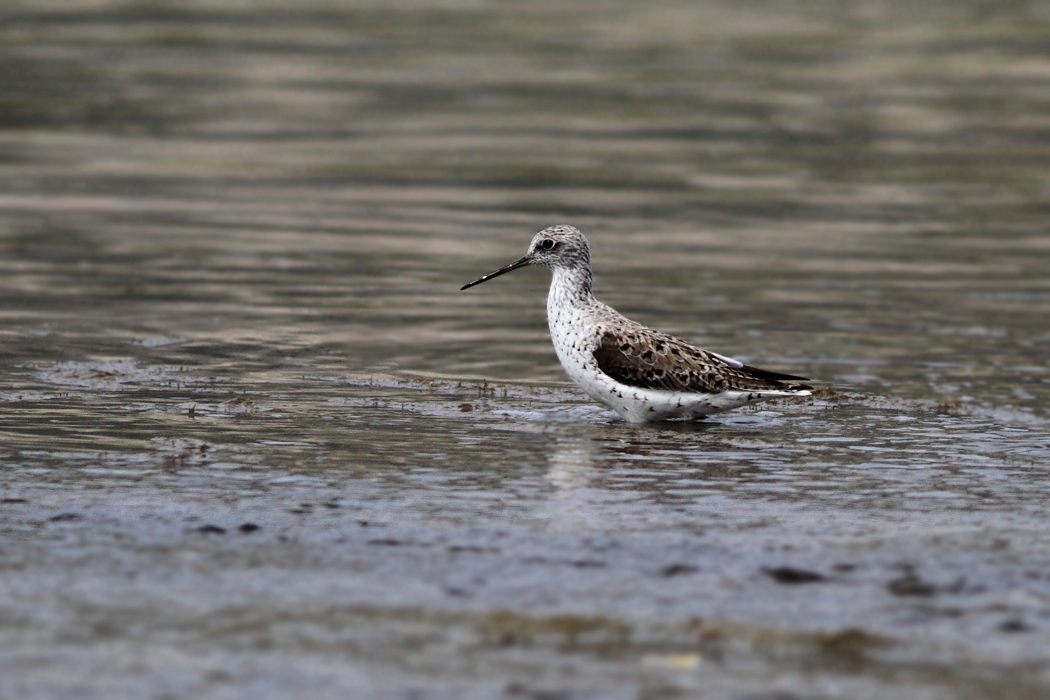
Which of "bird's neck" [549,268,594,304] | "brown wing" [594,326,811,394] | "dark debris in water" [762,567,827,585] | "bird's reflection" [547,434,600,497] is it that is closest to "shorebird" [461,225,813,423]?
"brown wing" [594,326,811,394]

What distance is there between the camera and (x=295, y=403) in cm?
1299

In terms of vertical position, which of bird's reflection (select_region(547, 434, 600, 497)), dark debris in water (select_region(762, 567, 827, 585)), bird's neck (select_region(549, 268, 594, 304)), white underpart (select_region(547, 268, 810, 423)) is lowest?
dark debris in water (select_region(762, 567, 827, 585))

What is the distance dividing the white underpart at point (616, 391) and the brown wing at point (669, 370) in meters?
0.04

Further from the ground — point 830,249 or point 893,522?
point 830,249

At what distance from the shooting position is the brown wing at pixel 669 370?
500 inches

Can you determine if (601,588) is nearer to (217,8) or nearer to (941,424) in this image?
(941,424)

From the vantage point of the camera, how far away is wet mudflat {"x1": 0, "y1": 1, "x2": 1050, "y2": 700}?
7438 mm

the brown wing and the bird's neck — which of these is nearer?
the brown wing

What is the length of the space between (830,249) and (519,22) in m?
19.5

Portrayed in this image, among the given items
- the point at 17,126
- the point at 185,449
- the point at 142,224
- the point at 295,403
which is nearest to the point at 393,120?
the point at 17,126

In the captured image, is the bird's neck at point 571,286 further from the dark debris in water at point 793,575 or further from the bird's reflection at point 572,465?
the dark debris in water at point 793,575

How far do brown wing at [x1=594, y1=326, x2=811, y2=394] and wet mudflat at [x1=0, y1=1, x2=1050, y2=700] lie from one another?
393mm

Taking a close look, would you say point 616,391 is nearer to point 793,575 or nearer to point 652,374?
point 652,374

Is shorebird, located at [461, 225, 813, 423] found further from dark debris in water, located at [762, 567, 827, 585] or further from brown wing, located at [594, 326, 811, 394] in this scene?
dark debris in water, located at [762, 567, 827, 585]
